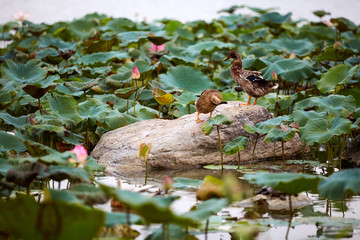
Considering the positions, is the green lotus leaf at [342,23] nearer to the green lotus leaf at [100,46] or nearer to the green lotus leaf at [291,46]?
the green lotus leaf at [291,46]

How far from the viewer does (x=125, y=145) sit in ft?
13.8

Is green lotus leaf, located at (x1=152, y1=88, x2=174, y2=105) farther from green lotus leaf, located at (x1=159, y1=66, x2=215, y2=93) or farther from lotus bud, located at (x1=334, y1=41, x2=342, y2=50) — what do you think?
lotus bud, located at (x1=334, y1=41, x2=342, y2=50)

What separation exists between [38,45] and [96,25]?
6.69 feet

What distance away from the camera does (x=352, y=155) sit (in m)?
3.94

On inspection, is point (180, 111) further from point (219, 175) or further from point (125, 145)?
point (219, 175)

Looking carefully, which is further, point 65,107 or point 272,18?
point 272,18

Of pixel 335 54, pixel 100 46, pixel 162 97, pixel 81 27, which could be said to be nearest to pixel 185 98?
pixel 162 97

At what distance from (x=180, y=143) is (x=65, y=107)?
0.93 m

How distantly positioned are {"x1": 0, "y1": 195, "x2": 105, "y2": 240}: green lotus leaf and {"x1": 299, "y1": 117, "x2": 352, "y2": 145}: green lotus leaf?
1976 millimetres

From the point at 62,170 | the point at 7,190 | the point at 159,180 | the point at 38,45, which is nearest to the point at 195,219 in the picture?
the point at 62,170

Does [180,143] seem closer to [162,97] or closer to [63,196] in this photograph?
[162,97]

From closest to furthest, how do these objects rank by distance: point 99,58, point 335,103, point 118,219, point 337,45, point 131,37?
point 118,219
point 335,103
point 337,45
point 99,58
point 131,37

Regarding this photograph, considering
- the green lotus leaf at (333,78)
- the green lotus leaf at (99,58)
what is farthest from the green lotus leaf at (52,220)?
the green lotus leaf at (99,58)

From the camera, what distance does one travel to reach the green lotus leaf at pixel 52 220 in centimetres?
178
